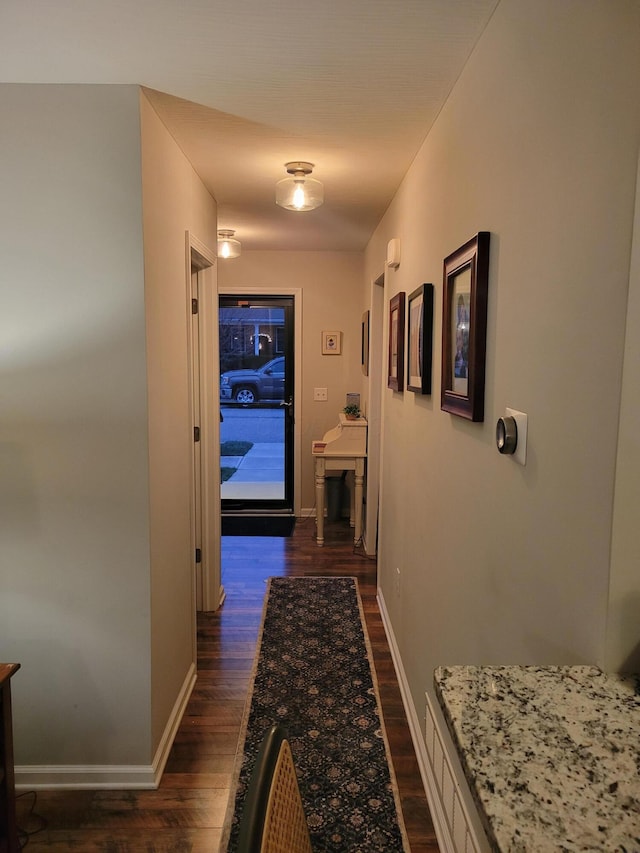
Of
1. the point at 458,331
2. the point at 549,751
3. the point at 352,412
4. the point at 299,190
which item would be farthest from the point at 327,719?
the point at 352,412

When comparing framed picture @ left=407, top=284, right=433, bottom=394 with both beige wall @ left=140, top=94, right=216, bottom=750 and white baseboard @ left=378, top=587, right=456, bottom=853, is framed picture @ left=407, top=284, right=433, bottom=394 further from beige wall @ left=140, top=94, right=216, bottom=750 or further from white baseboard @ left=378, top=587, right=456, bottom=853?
white baseboard @ left=378, top=587, right=456, bottom=853

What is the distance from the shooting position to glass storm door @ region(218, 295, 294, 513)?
5.48 meters

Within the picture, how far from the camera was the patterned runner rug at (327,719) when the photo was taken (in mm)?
1888

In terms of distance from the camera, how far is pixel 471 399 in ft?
4.97

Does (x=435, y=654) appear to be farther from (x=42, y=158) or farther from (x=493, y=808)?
(x=42, y=158)

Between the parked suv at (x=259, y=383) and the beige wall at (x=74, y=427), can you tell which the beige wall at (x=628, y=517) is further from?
the parked suv at (x=259, y=383)

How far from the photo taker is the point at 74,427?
6.44 ft

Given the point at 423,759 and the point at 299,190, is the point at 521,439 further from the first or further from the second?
the point at 299,190

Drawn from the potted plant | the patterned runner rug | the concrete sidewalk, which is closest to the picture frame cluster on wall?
the patterned runner rug

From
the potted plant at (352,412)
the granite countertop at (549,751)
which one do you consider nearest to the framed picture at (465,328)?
the granite countertop at (549,751)

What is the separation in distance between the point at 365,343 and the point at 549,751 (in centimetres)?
426

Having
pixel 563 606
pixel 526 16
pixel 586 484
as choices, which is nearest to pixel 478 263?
pixel 526 16

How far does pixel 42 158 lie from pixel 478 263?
1446mm

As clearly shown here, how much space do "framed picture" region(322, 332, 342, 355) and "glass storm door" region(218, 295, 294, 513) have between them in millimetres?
330
